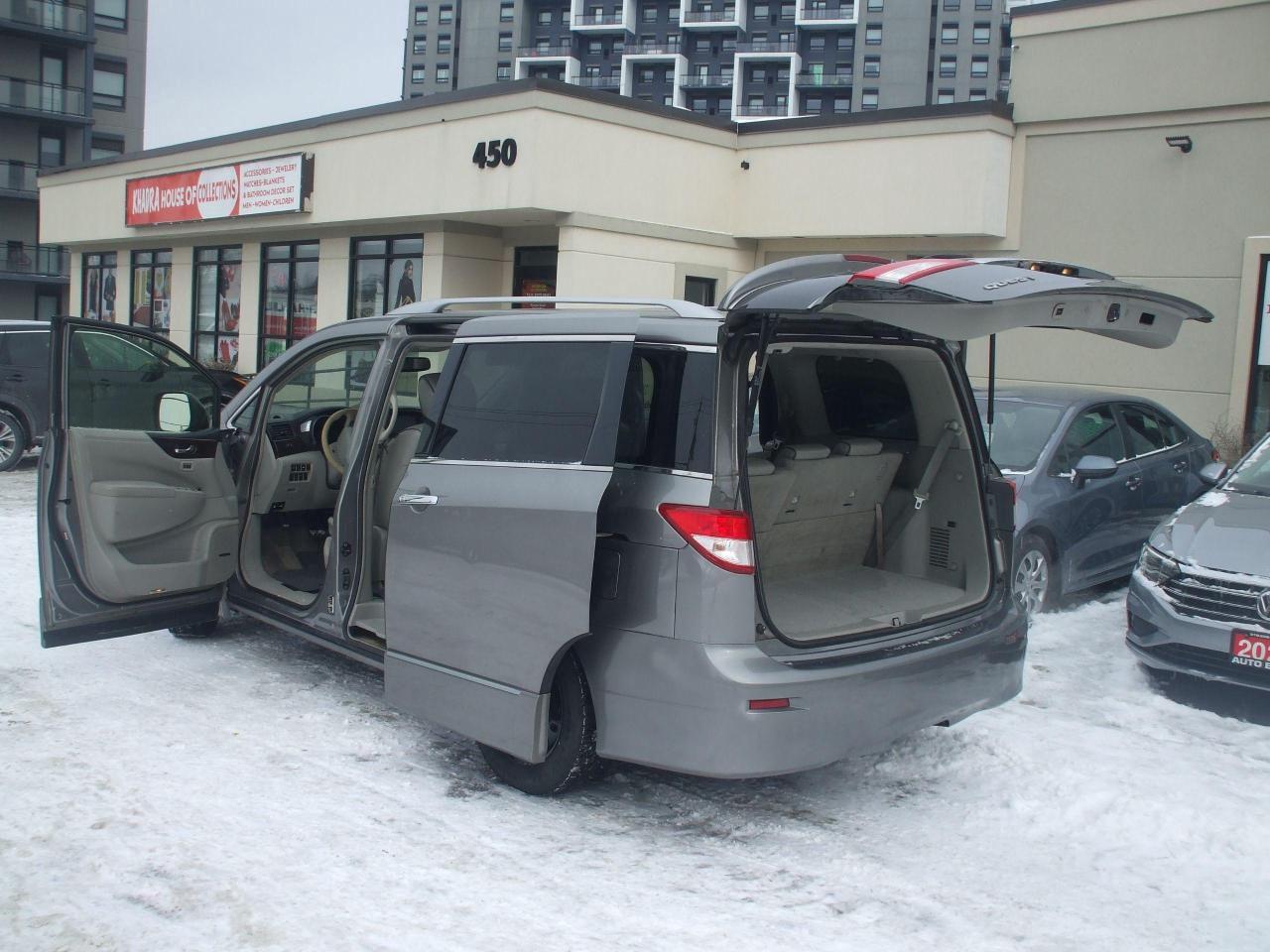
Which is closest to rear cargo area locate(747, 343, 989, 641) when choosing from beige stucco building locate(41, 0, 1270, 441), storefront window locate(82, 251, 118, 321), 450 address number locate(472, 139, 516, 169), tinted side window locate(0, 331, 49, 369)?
beige stucco building locate(41, 0, 1270, 441)

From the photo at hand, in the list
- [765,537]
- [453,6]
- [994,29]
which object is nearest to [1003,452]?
[765,537]

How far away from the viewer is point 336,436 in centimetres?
661

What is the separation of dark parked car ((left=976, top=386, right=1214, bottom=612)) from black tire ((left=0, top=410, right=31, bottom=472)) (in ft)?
37.4

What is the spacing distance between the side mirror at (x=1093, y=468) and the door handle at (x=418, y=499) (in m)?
4.60

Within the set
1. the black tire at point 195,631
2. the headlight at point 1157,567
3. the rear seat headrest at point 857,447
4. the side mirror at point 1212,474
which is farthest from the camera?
the side mirror at point 1212,474

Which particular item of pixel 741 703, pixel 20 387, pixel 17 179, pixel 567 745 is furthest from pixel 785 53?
pixel 741 703

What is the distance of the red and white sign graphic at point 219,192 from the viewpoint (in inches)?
815

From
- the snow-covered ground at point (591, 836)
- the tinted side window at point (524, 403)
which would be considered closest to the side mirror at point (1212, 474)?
the snow-covered ground at point (591, 836)

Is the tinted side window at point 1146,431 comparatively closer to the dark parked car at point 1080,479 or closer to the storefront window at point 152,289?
the dark parked car at point 1080,479

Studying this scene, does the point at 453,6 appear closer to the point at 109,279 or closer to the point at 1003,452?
the point at 109,279

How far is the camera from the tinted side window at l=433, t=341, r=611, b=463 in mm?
4336

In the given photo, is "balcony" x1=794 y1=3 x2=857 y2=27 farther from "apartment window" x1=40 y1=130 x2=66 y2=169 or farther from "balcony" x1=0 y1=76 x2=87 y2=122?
"apartment window" x1=40 y1=130 x2=66 y2=169

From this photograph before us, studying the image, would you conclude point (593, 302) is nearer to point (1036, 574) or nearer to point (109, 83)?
point (1036, 574)

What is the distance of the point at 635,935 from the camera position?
11.5 ft
